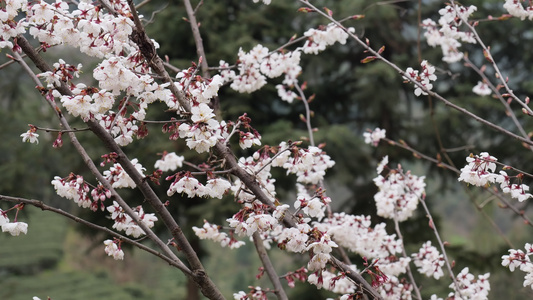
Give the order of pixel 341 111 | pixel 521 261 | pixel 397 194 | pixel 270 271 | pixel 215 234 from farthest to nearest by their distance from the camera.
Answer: pixel 341 111 → pixel 397 194 → pixel 215 234 → pixel 270 271 → pixel 521 261

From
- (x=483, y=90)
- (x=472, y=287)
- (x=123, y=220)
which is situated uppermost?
(x=483, y=90)

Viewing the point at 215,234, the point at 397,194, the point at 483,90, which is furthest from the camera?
the point at 483,90

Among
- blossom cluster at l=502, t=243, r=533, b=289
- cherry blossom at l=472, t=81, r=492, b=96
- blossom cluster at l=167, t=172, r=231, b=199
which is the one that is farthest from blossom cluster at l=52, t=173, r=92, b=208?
cherry blossom at l=472, t=81, r=492, b=96

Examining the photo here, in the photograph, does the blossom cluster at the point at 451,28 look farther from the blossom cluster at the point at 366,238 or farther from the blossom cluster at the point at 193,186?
the blossom cluster at the point at 193,186

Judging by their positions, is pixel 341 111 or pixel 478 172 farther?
pixel 341 111

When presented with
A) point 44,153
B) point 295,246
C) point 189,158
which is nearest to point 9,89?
point 44,153

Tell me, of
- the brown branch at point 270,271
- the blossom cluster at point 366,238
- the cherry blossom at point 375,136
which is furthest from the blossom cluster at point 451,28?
the brown branch at point 270,271

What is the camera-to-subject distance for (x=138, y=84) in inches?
57.7

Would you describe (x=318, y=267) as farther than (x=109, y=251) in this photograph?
No

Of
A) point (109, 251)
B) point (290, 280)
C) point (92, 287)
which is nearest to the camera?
point (109, 251)

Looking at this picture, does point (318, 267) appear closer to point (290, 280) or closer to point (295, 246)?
point (295, 246)

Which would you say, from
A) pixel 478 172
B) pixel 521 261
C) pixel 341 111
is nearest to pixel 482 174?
pixel 478 172

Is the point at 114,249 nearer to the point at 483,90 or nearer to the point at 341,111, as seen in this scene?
the point at 483,90

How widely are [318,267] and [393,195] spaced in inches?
46.7
